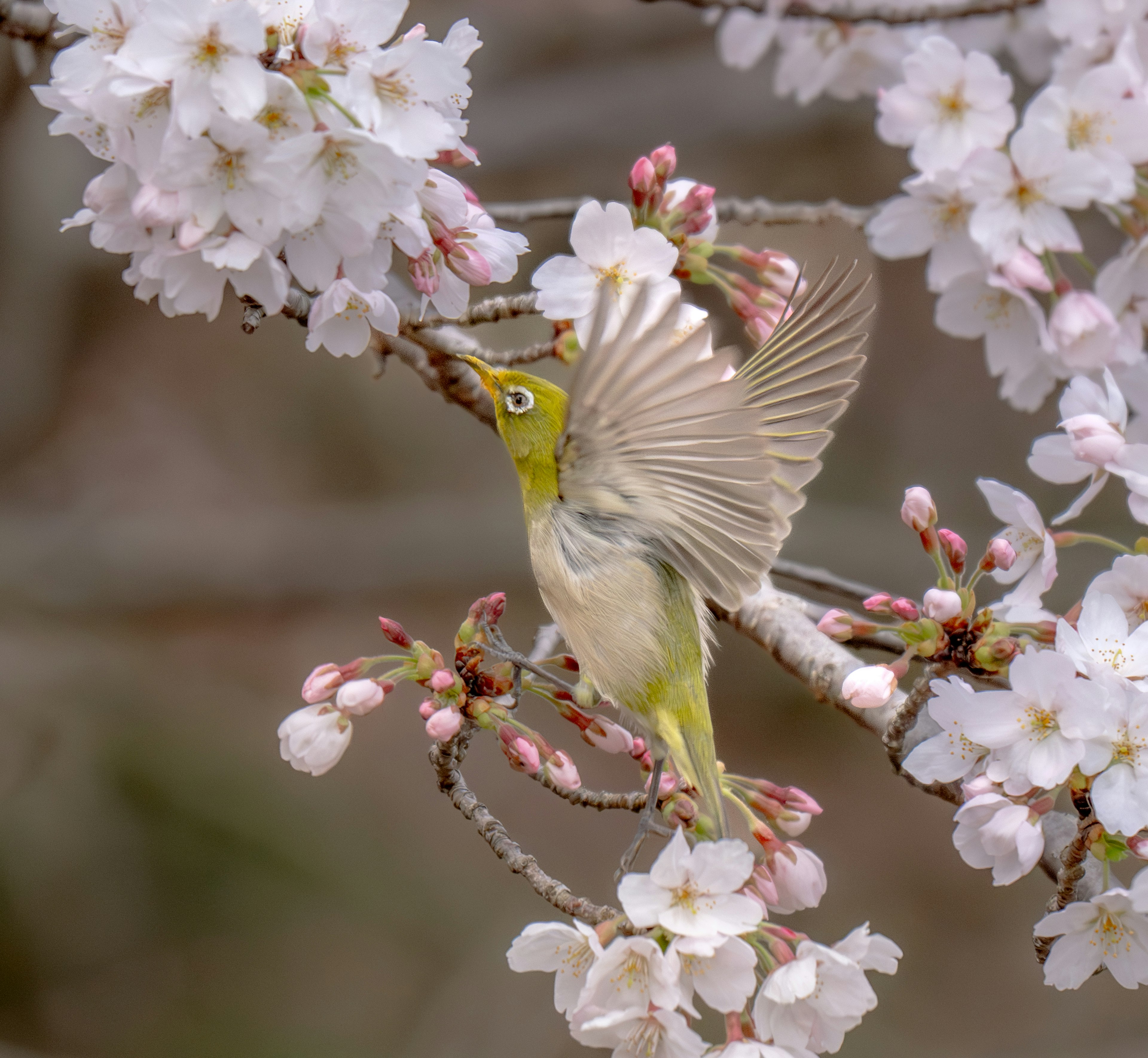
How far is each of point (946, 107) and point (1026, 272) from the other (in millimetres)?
305

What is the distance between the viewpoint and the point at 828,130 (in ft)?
14.0

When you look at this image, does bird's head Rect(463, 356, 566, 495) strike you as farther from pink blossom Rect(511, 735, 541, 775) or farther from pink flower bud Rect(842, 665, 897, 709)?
pink flower bud Rect(842, 665, 897, 709)

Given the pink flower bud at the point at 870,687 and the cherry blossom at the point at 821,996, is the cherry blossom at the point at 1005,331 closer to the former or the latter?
the pink flower bud at the point at 870,687

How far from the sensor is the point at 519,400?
150 centimetres

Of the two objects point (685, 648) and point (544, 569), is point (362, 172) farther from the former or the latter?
point (685, 648)

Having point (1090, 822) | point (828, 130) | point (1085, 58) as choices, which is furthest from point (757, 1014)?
point (828, 130)

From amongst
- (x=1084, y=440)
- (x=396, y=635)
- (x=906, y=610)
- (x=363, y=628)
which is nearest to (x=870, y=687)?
(x=906, y=610)

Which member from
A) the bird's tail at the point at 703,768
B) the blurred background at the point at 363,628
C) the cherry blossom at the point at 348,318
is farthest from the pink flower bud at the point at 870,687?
the blurred background at the point at 363,628

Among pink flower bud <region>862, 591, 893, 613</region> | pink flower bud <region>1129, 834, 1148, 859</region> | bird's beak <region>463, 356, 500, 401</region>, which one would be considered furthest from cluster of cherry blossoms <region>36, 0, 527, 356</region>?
pink flower bud <region>1129, 834, 1148, 859</region>

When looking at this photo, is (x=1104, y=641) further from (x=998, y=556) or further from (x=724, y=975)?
(x=724, y=975)

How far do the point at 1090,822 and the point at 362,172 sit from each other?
1.00 meters

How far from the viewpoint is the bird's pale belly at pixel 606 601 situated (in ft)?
4.77

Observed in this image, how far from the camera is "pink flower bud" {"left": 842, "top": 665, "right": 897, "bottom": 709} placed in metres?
1.24

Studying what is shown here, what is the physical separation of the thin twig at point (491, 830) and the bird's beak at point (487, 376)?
1.58 ft
